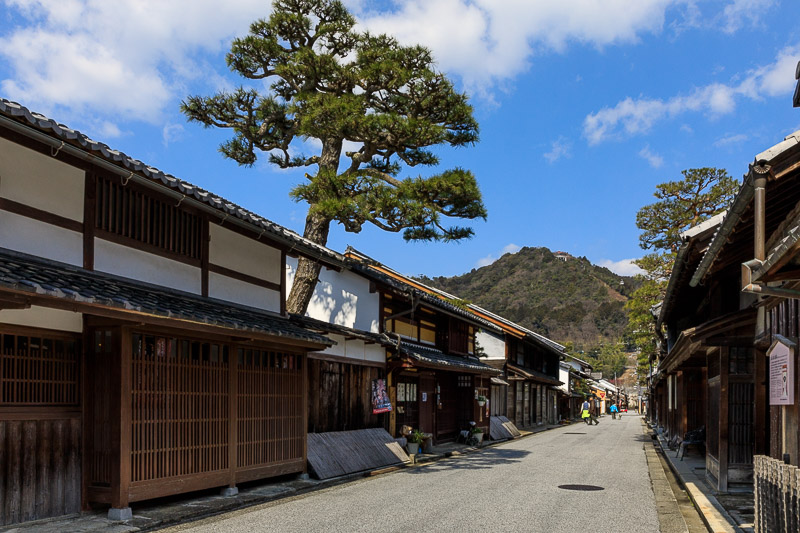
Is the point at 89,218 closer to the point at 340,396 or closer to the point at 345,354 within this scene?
the point at 345,354

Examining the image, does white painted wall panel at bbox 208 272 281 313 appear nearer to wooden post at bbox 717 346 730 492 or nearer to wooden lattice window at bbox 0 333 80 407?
wooden lattice window at bbox 0 333 80 407

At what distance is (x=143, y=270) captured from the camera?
474 inches

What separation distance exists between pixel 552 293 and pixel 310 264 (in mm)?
154754

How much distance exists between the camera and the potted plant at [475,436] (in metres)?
28.5

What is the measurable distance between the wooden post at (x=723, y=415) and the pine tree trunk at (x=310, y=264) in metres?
11.0

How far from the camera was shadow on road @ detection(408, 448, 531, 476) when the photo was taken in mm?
19125

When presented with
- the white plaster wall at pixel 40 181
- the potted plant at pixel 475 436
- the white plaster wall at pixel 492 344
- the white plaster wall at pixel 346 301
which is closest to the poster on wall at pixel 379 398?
the white plaster wall at pixel 346 301

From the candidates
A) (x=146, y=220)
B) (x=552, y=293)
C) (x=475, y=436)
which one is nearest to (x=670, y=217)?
(x=475, y=436)

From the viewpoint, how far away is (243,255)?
15227 millimetres

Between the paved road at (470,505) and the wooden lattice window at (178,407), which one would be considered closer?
the paved road at (470,505)

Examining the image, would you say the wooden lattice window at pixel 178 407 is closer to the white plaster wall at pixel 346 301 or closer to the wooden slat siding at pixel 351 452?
the wooden slat siding at pixel 351 452

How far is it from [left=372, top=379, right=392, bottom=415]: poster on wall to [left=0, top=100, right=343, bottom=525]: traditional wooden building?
20.9 ft

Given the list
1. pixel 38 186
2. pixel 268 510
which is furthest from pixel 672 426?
pixel 38 186

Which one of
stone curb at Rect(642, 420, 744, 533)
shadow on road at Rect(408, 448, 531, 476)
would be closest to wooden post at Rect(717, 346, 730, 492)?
stone curb at Rect(642, 420, 744, 533)
